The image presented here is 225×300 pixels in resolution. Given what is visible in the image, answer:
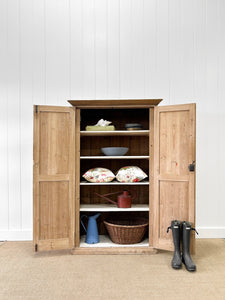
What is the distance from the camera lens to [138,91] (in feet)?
11.2

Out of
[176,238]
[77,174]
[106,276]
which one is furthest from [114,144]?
[106,276]

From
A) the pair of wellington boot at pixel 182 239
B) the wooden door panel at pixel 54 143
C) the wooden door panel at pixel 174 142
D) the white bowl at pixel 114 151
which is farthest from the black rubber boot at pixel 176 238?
the wooden door panel at pixel 54 143

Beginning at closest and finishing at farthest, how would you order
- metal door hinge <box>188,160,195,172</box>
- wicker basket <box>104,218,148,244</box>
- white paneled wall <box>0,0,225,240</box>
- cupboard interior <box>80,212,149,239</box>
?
metal door hinge <box>188,160,195,172</box> → wicker basket <box>104,218,148,244</box> → cupboard interior <box>80,212,149,239</box> → white paneled wall <box>0,0,225,240</box>

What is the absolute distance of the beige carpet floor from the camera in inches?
78.9

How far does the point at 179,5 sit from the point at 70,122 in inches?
86.3

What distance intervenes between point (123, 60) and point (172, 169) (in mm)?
1630

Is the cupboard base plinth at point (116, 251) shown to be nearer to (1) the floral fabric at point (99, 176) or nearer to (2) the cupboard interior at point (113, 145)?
(2) the cupboard interior at point (113, 145)

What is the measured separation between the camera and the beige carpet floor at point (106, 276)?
6.57 feet

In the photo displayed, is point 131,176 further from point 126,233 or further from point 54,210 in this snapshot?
point 54,210

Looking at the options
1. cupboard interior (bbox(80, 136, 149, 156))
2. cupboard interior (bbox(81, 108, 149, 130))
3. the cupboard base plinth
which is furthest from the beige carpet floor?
cupboard interior (bbox(81, 108, 149, 130))

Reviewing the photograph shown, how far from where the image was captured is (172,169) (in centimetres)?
271

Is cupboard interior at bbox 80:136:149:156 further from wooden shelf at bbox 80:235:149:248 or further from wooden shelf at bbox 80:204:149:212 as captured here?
wooden shelf at bbox 80:235:149:248

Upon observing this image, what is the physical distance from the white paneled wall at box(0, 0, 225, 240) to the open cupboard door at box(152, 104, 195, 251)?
0.78 m

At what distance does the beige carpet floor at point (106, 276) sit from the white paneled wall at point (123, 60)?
1.10 metres
